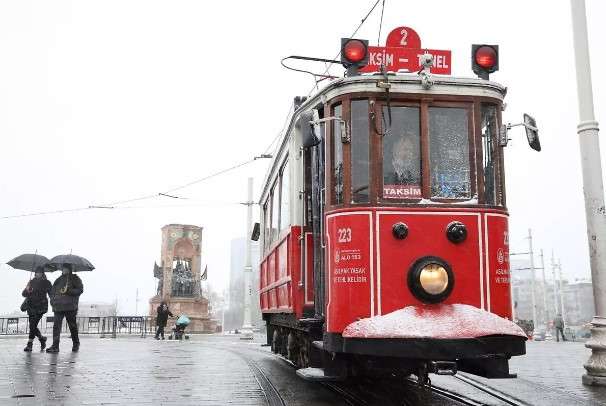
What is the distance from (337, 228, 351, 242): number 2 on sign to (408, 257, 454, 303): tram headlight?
2.44 feet

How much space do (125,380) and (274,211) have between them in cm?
378

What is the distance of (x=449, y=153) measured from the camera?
6.58 metres

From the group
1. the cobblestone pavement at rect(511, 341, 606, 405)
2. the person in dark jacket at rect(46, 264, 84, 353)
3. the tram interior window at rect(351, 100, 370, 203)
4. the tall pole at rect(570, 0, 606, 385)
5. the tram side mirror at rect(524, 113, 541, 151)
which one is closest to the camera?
the tram interior window at rect(351, 100, 370, 203)

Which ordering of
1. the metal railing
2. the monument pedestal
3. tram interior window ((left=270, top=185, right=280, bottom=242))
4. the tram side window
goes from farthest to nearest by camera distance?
the monument pedestal, the metal railing, the tram side window, tram interior window ((left=270, top=185, right=280, bottom=242))

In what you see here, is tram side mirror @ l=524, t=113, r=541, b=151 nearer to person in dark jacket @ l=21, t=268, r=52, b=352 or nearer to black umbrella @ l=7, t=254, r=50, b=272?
person in dark jacket @ l=21, t=268, r=52, b=352

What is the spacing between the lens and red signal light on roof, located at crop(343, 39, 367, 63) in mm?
6688

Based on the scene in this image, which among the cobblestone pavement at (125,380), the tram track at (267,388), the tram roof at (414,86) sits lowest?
the tram track at (267,388)

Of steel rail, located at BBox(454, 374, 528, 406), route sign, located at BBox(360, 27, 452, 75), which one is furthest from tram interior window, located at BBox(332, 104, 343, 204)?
steel rail, located at BBox(454, 374, 528, 406)

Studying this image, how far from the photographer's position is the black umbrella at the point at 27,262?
47.6 feet

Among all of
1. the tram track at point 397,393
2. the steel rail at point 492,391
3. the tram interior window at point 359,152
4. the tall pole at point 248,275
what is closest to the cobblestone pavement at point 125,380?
the tram track at point 397,393

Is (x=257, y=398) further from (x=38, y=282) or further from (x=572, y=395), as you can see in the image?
(x=38, y=282)

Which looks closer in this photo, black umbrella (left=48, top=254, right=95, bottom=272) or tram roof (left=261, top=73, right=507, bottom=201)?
tram roof (left=261, top=73, right=507, bottom=201)

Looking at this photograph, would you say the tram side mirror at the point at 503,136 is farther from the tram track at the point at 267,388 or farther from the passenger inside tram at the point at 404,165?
the tram track at the point at 267,388

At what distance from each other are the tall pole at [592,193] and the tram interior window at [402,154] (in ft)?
12.7
